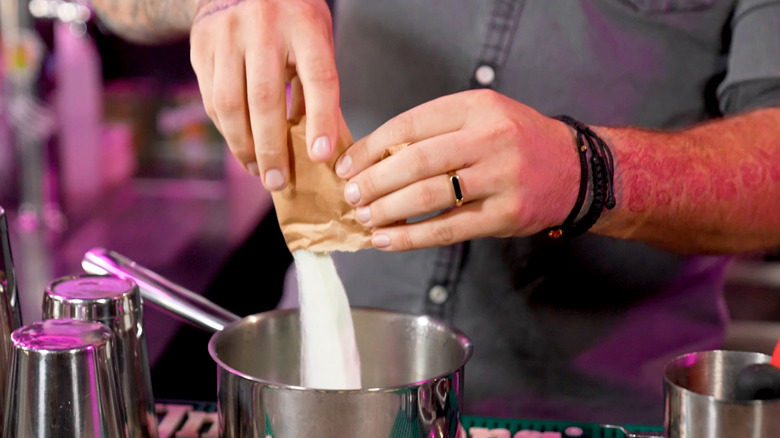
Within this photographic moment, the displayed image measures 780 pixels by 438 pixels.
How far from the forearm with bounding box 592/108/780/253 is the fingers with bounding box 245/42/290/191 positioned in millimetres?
413

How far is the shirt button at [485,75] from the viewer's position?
1.33m

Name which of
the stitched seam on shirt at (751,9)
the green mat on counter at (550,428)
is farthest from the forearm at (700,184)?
the green mat on counter at (550,428)

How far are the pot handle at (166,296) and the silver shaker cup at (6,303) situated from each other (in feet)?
0.34

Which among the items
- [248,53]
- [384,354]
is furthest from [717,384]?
[248,53]

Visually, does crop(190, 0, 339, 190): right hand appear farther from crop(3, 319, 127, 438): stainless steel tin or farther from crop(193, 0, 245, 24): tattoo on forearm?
crop(3, 319, 127, 438): stainless steel tin

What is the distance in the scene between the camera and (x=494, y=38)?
1.33m

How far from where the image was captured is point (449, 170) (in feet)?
2.96

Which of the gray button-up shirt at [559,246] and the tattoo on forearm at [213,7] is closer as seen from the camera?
the tattoo on forearm at [213,7]

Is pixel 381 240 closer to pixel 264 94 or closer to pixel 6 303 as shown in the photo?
pixel 264 94

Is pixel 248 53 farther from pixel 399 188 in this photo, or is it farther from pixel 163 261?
pixel 163 261

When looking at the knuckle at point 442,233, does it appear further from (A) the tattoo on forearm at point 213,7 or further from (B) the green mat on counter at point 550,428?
(A) the tattoo on forearm at point 213,7

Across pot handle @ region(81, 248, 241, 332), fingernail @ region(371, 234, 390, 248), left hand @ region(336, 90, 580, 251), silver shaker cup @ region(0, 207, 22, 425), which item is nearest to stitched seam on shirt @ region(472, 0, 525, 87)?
left hand @ region(336, 90, 580, 251)

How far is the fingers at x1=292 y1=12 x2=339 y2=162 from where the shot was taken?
0.88 metres

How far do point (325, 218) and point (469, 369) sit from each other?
0.58 meters
